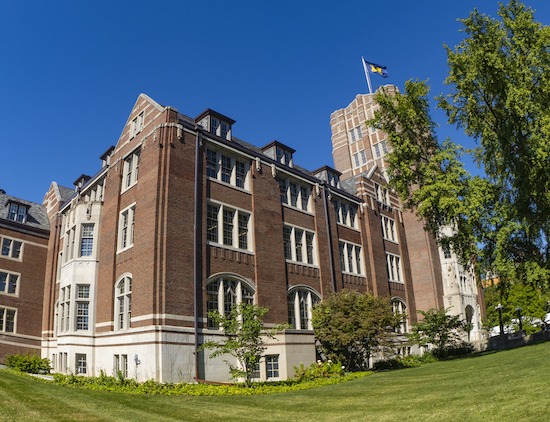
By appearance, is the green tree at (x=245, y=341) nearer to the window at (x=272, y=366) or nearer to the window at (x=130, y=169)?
the window at (x=272, y=366)

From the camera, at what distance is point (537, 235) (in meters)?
23.8

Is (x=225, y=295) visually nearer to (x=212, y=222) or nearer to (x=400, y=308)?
(x=212, y=222)

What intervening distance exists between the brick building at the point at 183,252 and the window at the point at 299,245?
8 centimetres

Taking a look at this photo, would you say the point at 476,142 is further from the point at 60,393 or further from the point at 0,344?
the point at 0,344

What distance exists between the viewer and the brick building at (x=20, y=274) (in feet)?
109

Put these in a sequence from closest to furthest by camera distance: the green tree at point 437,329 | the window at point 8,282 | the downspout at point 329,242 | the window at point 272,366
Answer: the window at point 272,366, the green tree at point 437,329, the downspout at point 329,242, the window at point 8,282

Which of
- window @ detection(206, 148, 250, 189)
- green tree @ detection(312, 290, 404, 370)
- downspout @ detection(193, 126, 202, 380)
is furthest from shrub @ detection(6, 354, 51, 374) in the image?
green tree @ detection(312, 290, 404, 370)

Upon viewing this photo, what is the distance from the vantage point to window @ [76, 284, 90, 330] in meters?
25.5

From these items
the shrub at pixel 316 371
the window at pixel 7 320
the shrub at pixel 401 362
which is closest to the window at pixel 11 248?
the window at pixel 7 320

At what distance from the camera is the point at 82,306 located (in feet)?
85.3

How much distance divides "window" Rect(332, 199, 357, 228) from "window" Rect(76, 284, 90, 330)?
62.7ft

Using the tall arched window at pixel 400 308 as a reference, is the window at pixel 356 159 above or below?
above

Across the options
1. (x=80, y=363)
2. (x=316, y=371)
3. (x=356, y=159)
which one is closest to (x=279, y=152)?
(x=316, y=371)

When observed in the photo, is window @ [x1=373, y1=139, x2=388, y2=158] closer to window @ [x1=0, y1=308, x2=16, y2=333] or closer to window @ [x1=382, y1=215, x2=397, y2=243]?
window @ [x1=382, y1=215, x2=397, y2=243]
